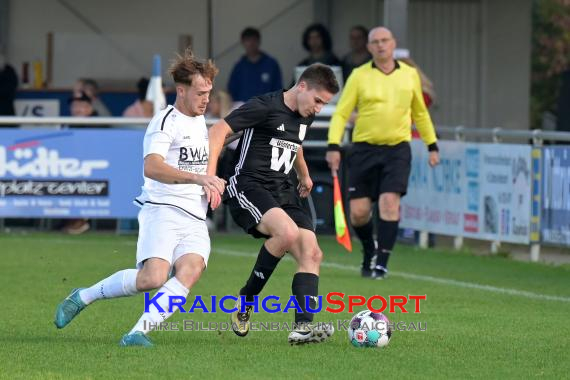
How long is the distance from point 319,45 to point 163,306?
41.5ft

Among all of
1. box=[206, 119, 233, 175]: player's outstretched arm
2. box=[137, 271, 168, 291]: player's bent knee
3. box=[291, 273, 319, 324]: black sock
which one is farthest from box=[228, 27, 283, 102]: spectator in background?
box=[137, 271, 168, 291]: player's bent knee

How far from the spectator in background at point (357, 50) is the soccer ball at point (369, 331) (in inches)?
450

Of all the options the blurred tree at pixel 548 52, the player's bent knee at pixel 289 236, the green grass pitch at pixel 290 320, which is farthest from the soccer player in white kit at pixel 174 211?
the blurred tree at pixel 548 52

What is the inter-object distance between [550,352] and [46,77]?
14.6m

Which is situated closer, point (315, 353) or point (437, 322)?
point (315, 353)

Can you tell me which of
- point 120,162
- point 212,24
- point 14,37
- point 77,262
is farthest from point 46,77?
point 77,262

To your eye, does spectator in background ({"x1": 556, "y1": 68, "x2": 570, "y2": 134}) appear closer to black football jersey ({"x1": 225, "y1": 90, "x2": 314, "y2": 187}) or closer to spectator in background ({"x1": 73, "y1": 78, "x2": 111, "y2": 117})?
spectator in background ({"x1": 73, "y1": 78, "x2": 111, "y2": 117})

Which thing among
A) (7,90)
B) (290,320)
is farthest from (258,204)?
(7,90)

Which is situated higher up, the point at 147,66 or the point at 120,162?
the point at 147,66

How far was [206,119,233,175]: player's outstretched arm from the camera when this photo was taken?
8.71m

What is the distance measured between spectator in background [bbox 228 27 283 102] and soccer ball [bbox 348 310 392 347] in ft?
39.2

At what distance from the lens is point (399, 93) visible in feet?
43.7

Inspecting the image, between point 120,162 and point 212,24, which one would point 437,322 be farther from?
point 212,24

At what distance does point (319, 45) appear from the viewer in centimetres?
2073
